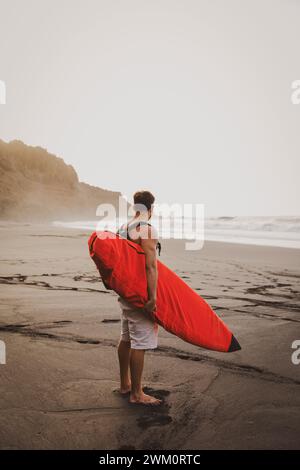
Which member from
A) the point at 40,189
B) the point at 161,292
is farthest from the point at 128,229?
the point at 40,189

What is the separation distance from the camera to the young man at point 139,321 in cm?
269

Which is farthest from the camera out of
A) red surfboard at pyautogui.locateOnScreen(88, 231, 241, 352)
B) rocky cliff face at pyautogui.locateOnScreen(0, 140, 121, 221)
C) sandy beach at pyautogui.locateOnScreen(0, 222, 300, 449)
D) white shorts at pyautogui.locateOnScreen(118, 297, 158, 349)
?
rocky cliff face at pyautogui.locateOnScreen(0, 140, 121, 221)

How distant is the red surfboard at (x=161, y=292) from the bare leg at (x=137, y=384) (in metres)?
0.28

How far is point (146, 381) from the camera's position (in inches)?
120

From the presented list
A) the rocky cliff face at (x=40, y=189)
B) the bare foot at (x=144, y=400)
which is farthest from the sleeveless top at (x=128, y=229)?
the rocky cliff face at (x=40, y=189)

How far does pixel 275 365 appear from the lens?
130 inches

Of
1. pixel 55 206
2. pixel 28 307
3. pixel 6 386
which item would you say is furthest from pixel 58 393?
pixel 55 206

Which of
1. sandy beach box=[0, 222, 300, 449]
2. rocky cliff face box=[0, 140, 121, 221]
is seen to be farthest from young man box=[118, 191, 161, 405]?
rocky cliff face box=[0, 140, 121, 221]

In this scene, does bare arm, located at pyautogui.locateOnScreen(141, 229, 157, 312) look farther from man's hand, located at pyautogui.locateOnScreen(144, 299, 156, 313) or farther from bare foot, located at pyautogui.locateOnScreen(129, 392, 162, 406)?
bare foot, located at pyautogui.locateOnScreen(129, 392, 162, 406)

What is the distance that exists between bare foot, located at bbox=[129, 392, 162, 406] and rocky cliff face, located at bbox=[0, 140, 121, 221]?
55.5 meters

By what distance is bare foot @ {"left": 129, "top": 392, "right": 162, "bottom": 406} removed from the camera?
2680 millimetres

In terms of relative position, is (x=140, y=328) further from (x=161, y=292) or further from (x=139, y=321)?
(x=161, y=292)

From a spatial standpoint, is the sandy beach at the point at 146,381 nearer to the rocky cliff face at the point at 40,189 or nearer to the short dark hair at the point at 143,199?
the short dark hair at the point at 143,199
